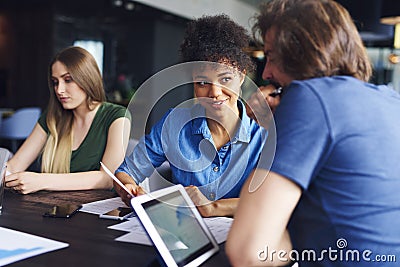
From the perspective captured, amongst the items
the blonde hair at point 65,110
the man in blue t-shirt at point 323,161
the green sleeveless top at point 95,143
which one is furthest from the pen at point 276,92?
the blonde hair at point 65,110

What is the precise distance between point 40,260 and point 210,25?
1063 mm

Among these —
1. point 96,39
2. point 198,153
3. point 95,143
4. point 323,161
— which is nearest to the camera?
point 323,161

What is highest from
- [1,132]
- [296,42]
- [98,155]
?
[296,42]

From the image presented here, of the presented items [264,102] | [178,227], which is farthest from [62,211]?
[264,102]

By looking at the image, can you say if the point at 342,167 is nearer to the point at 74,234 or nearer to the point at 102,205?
the point at 74,234

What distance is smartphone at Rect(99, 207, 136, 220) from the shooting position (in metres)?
1.48

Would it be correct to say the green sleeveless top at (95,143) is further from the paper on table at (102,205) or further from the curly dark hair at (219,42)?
the curly dark hair at (219,42)

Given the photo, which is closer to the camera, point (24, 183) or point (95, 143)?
point (24, 183)

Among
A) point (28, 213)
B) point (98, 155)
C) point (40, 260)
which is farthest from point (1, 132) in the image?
point (40, 260)

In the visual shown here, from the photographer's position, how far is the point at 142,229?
135 cm

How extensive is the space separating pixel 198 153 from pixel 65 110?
97 centimetres

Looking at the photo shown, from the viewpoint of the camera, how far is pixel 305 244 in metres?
1.04

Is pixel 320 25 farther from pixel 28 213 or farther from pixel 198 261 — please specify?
pixel 28 213

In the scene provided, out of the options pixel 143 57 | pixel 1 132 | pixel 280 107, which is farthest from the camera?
pixel 143 57
